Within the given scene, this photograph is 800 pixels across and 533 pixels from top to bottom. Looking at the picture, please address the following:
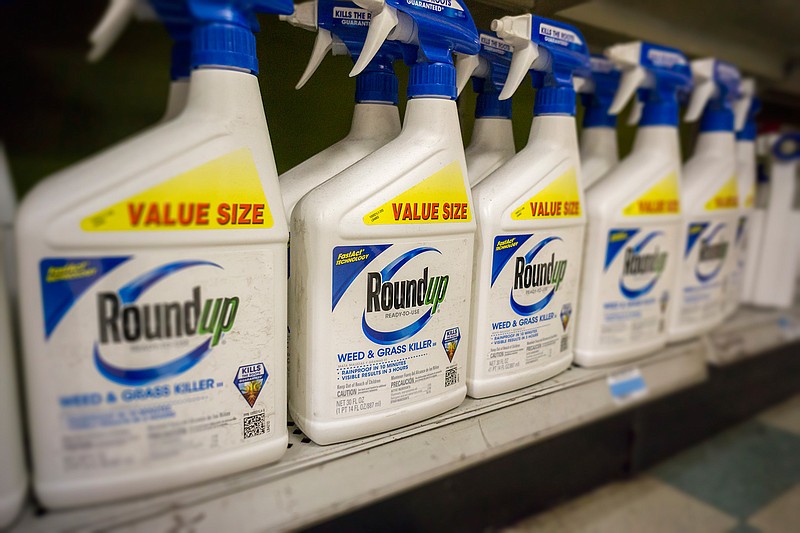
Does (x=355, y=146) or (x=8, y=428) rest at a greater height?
(x=355, y=146)

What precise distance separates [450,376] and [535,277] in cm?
18

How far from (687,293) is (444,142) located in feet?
2.06

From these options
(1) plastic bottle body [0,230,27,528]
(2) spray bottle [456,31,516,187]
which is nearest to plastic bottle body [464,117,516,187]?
(2) spray bottle [456,31,516,187]

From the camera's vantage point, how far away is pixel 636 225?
817mm

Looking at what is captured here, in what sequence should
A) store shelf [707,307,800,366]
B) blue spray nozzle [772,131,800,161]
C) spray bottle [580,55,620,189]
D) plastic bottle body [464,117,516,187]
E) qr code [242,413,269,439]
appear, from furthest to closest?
blue spray nozzle [772,131,800,161] < store shelf [707,307,800,366] < spray bottle [580,55,620,189] < plastic bottle body [464,117,516,187] < qr code [242,413,269,439]

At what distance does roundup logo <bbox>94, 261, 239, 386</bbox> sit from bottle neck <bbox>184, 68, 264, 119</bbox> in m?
0.14

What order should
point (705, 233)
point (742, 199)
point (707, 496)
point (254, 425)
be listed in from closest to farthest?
1. point (254, 425)
2. point (705, 233)
3. point (742, 199)
4. point (707, 496)

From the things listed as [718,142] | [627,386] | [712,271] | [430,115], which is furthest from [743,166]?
[430,115]

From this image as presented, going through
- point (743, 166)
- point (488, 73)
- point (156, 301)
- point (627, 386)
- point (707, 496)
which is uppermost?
point (488, 73)

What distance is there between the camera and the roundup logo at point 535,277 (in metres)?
0.70

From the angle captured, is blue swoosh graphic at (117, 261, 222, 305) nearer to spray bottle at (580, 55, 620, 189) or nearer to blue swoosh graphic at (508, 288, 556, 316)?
blue swoosh graphic at (508, 288, 556, 316)

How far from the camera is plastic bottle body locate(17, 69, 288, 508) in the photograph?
430 mm

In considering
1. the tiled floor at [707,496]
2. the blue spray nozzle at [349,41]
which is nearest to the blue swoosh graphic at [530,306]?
the blue spray nozzle at [349,41]

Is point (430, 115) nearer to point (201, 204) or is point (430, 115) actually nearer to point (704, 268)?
point (201, 204)
